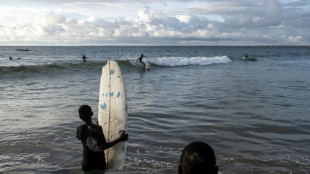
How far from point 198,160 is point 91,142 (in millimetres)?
2134

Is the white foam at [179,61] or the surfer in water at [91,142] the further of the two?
the white foam at [179,61]

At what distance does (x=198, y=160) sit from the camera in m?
1.85

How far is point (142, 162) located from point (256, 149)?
2522mm

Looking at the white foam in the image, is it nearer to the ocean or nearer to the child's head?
the ocean

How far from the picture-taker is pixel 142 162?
5758 mm

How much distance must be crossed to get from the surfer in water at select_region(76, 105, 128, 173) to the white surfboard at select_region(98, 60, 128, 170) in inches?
8.3

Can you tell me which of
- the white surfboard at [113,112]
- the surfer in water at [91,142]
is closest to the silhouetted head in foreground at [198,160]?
the surfer in water at [91,142]

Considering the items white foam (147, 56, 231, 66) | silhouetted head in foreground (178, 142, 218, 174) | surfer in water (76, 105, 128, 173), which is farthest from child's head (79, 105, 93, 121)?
white foam (147, 56, 231, 66)

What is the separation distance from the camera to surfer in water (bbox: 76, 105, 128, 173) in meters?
3.62

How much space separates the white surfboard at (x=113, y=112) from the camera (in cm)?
404

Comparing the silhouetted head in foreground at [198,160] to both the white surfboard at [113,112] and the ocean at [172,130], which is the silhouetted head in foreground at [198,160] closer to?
the white surfboard at [113,112]

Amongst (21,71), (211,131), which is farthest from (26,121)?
(21,71)

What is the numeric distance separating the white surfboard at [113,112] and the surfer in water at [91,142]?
21 cm

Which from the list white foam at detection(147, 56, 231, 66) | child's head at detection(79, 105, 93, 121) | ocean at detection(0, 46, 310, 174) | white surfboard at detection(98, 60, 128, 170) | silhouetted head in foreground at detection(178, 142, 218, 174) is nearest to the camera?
silhouetted head in foreground at detection(178, 142, 218, 174)
